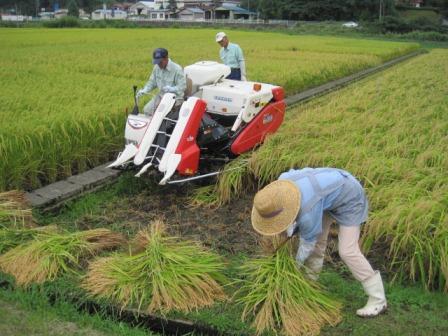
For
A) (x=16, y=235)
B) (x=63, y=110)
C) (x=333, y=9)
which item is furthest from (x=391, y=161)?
(x=333, y=9)

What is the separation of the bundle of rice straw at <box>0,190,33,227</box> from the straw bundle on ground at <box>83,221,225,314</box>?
1.08 m

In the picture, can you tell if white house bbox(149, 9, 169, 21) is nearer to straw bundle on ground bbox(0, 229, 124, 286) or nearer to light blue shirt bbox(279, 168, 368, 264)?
straw bundle on ground bbox(0, 229, 124, 286)

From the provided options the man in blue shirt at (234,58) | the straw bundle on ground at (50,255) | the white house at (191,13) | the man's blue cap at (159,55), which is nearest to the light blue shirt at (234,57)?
the man in blue shirt at (234,58)

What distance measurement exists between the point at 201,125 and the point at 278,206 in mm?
2626

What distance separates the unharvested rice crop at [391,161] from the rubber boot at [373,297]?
52 centimetres

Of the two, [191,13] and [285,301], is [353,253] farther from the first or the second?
[191,13]

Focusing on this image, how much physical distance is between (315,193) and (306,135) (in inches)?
126

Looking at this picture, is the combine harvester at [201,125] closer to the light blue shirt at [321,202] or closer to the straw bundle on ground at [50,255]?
the straw bundle on ground at [50,255]

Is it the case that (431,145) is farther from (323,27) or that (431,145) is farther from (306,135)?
(323,27)

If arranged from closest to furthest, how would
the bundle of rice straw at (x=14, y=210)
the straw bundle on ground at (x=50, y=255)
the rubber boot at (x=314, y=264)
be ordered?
the rubber boot at (x=314, y=264) < the straw bundle on ground at (x=50, y=255) < the bundle of rice straw at (x=14, y=210)

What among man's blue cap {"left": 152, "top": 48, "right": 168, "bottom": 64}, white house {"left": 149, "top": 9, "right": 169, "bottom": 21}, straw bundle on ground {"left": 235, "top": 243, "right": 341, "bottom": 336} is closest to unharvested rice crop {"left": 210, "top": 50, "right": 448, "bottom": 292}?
straw bundle on ground {"left": 235, "top": 243, "right": 341, "bottom": 336}

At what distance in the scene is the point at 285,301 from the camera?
10.6 feet

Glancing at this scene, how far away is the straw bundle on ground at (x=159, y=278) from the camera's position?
3.37m

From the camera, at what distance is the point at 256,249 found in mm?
4379
